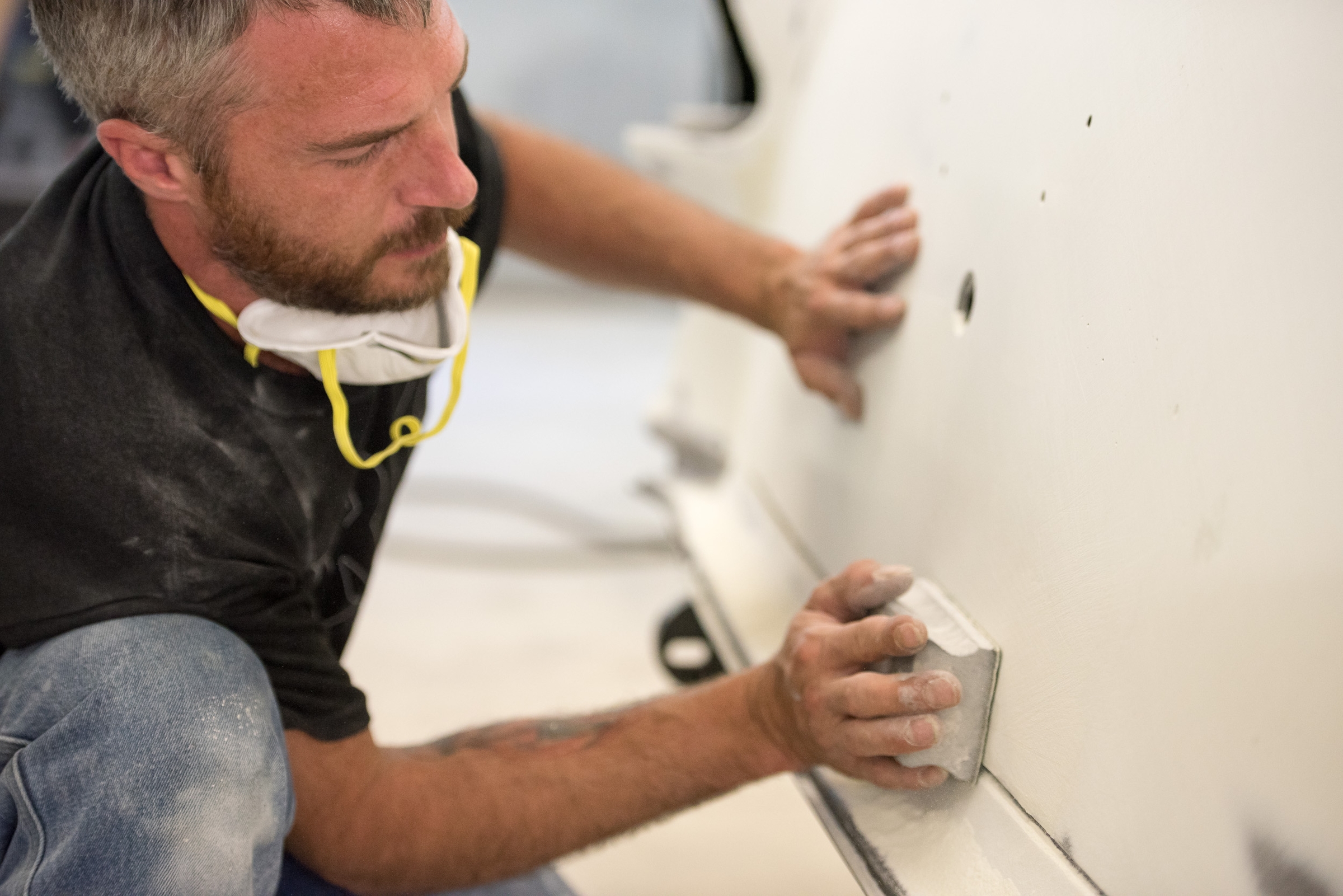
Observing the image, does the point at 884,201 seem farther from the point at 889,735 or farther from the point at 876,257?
the point at 889,735

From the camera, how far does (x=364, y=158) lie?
2.51ft

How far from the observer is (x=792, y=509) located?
117cm

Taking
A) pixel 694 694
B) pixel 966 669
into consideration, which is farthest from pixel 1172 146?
pixel 694 694

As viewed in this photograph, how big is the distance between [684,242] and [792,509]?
311mm

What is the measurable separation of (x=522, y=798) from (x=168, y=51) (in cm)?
59

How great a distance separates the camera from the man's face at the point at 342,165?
0.71 meters

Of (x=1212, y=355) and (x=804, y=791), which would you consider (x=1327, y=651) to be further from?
(x=804, y=791)

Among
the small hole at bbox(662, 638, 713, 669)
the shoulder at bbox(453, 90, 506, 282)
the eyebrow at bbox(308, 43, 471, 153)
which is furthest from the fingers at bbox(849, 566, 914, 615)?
the small hole at bbox(662, 638, 713, 669)

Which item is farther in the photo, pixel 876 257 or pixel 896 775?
pixel 876 257

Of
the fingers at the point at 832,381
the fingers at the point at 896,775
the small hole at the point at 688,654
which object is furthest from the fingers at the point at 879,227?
the small hole at the point at 688,654

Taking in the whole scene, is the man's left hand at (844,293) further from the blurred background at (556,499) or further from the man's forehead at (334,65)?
the blurred background at (556,499)

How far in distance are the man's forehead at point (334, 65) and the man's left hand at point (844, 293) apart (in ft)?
1.29

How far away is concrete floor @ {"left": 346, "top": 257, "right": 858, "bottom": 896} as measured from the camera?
1278mm

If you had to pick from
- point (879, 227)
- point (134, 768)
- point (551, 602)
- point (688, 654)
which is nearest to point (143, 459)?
point (134, 768)
